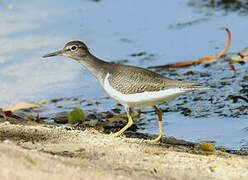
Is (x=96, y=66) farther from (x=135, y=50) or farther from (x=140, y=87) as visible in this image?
(x=135, y=50)

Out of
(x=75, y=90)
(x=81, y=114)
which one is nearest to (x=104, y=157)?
(x=81, y=114)

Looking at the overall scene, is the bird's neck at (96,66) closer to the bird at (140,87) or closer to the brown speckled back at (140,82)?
the bird at (140,87)

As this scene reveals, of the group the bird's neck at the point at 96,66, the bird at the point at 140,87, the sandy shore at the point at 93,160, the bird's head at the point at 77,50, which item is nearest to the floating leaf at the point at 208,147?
the sandy shore at the point at 93,160

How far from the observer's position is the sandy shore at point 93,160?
129 inches

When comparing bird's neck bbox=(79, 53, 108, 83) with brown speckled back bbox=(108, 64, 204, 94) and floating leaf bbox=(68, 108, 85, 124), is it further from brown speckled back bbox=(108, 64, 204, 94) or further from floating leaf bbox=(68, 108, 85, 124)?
floating leaf bbox=(68, 108, 85, 124)

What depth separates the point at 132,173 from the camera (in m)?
3.68

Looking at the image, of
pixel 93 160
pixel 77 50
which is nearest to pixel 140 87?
pixel 77 50

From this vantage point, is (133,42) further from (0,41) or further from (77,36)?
(0,41)

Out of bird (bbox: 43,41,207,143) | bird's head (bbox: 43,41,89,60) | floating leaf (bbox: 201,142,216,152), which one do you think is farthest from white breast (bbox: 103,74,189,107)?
bird's head (bbox: 43,41,89,60)

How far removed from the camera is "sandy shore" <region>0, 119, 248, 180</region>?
329 centimetres

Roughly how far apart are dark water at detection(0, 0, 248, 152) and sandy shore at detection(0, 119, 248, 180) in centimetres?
172

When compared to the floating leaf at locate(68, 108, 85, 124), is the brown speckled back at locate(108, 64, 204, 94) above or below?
above

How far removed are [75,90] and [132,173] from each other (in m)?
4.99

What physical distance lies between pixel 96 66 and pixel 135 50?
12.1 feet
